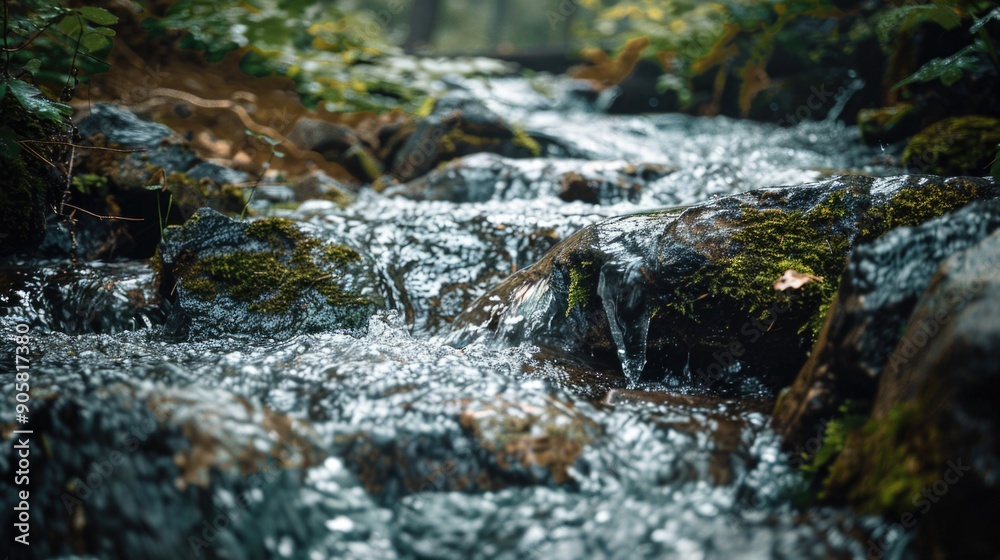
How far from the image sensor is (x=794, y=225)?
3.08 metres

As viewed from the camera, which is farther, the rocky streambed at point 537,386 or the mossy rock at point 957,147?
the mossy rock at point 957,147

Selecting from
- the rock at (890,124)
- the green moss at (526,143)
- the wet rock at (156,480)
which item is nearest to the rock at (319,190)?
the green moss at (526,143)

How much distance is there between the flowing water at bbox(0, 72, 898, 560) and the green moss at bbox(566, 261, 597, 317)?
0.44ft

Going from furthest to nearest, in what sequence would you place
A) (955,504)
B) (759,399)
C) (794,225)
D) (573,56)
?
(573,56)
(794,225)
(759,399)
(955,504)

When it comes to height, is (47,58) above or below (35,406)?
above

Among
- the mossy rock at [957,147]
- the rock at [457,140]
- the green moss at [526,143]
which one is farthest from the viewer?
the green moss at [526,143]

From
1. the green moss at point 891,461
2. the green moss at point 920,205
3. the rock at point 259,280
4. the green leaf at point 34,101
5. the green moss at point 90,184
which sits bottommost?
the rock at point 259,280

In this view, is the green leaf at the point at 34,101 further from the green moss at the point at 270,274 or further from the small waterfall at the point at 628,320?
the small waterfall at the point at 628,320

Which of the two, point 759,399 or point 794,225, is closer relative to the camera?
point 759,399

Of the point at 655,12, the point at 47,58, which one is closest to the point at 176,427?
the point at 47,58

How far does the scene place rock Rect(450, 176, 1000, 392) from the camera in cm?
289

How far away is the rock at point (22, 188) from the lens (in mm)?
3545

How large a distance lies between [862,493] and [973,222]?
3.64 ft

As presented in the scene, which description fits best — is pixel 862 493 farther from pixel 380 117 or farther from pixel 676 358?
pixel 380 117
